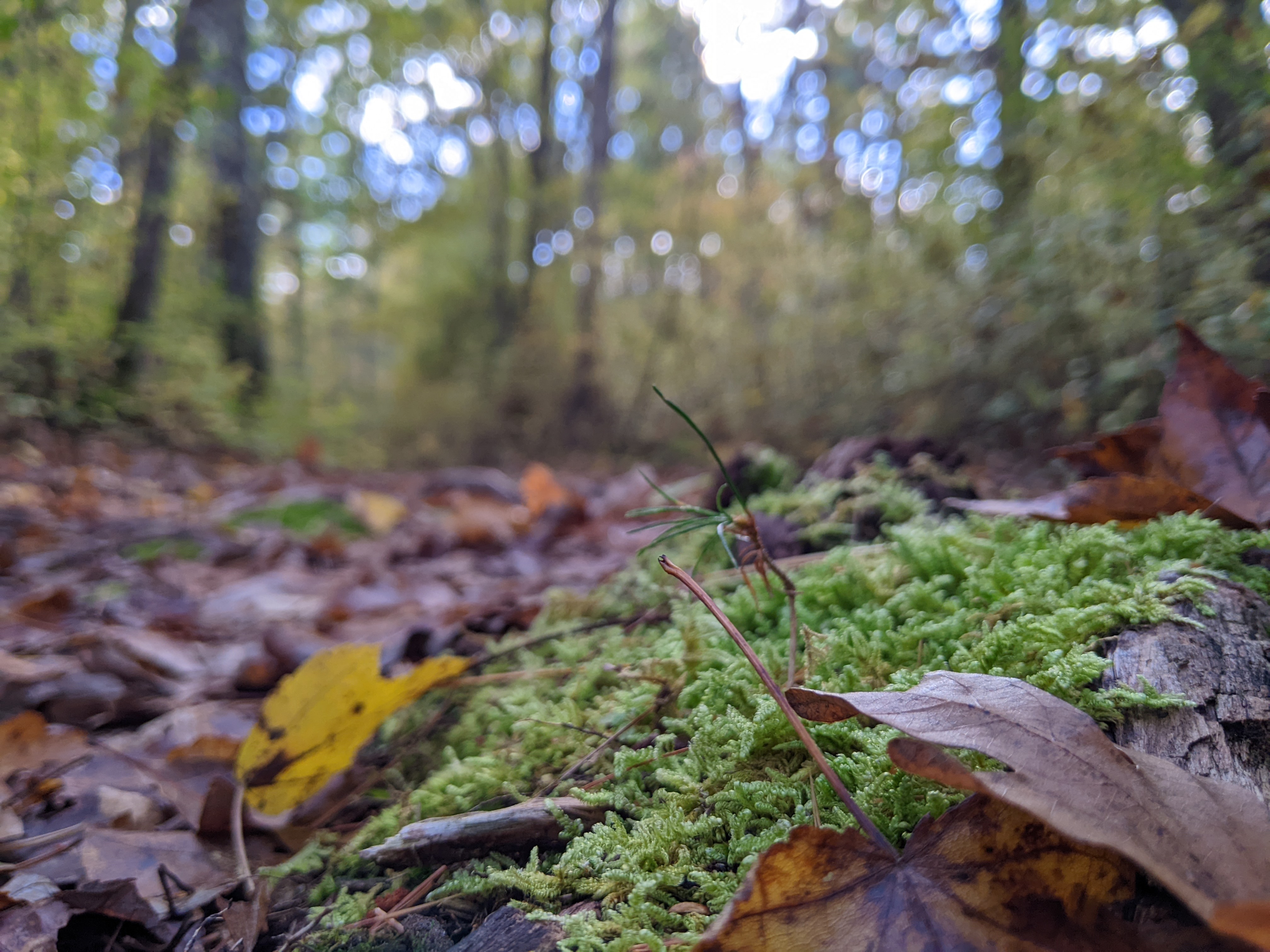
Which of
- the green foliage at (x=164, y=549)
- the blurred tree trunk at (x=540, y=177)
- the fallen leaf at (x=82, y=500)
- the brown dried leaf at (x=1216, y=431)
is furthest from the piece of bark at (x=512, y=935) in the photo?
the blurred tree trunk at (x=540, y=177)

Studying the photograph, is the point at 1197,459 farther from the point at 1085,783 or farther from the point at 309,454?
the point at 309,454

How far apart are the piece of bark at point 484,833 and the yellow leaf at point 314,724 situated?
0.23 meters

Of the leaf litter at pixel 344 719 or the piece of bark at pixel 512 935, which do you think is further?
the piece of bark at pixel 512 935

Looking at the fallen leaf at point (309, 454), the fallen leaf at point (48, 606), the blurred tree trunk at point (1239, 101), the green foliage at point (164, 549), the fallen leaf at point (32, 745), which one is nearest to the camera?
the fallen leaf at point (32, 745)

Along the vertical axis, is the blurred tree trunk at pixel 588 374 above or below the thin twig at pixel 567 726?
above

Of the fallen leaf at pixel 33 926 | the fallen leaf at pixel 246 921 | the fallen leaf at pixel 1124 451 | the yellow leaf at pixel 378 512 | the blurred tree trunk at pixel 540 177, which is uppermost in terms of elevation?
the blurred tree trunk at pixel 540 177

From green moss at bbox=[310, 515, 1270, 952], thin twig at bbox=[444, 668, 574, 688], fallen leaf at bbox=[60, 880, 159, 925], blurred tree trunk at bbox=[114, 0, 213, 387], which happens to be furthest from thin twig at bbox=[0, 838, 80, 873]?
blurred tree trunk at bbox=[114, 0, 213, 387]

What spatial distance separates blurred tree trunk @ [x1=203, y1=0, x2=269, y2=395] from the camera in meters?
7.56

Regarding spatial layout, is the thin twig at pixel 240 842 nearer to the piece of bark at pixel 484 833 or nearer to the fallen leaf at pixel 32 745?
the piece of bark at pixel 484 833

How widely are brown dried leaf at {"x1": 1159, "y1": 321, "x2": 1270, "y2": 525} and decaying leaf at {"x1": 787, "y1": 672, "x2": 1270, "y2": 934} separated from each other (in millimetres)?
598

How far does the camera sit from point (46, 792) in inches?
43.6

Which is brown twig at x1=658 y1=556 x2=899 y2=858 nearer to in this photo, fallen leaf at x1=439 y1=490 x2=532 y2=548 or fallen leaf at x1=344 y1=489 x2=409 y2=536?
fallen leaf at x1=439 y1=490 x2=532 y2=548

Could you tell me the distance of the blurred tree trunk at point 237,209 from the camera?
756 cm

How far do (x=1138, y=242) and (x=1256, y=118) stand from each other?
2.24ft
